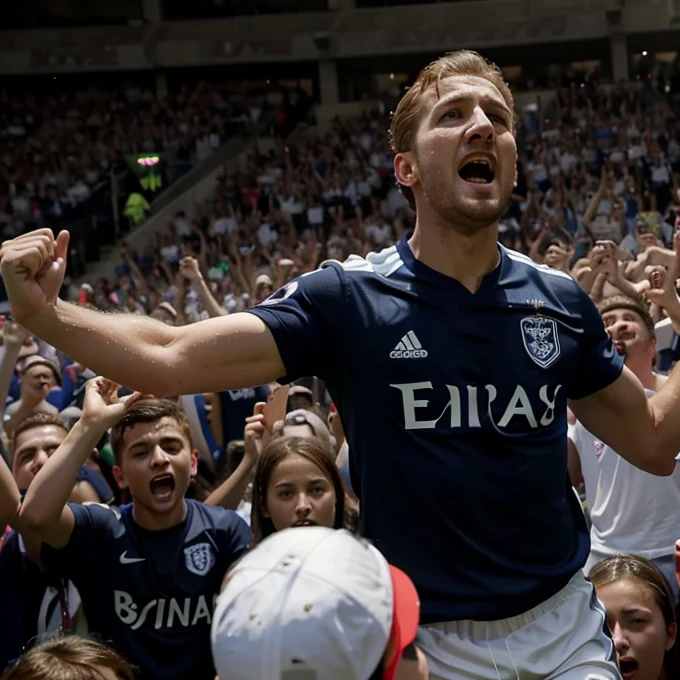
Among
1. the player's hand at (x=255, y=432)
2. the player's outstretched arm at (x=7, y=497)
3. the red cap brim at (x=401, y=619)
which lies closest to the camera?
the red cap brim at (x=401, y=619)

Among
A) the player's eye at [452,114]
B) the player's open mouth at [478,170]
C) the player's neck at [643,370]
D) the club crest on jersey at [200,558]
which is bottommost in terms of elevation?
the club crest on jersey at [200,558]

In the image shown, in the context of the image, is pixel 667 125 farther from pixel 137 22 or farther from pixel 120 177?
pixel 137 22

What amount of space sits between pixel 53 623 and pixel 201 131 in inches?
965

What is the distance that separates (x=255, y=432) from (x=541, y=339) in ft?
7.08

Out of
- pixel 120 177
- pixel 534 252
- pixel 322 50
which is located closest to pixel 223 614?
pixel 534 252

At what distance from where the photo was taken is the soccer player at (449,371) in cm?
244

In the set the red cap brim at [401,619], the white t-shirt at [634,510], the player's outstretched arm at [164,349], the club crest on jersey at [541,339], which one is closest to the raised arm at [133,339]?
the player's outstretched arm at [164,349]

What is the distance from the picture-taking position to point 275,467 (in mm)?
4152

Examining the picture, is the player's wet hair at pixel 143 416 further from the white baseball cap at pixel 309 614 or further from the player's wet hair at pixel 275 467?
the white baseball cap at pixel 309 614

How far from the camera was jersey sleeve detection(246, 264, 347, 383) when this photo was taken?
8.34ft

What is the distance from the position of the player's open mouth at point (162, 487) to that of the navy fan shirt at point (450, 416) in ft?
5.28

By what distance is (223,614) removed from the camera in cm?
169

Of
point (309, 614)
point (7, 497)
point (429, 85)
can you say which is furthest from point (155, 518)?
point (309, 614)

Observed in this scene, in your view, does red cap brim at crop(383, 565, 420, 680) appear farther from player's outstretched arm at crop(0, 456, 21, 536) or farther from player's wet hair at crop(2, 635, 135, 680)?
player's outstretched arm at crop(0, 456, 21, 536)
